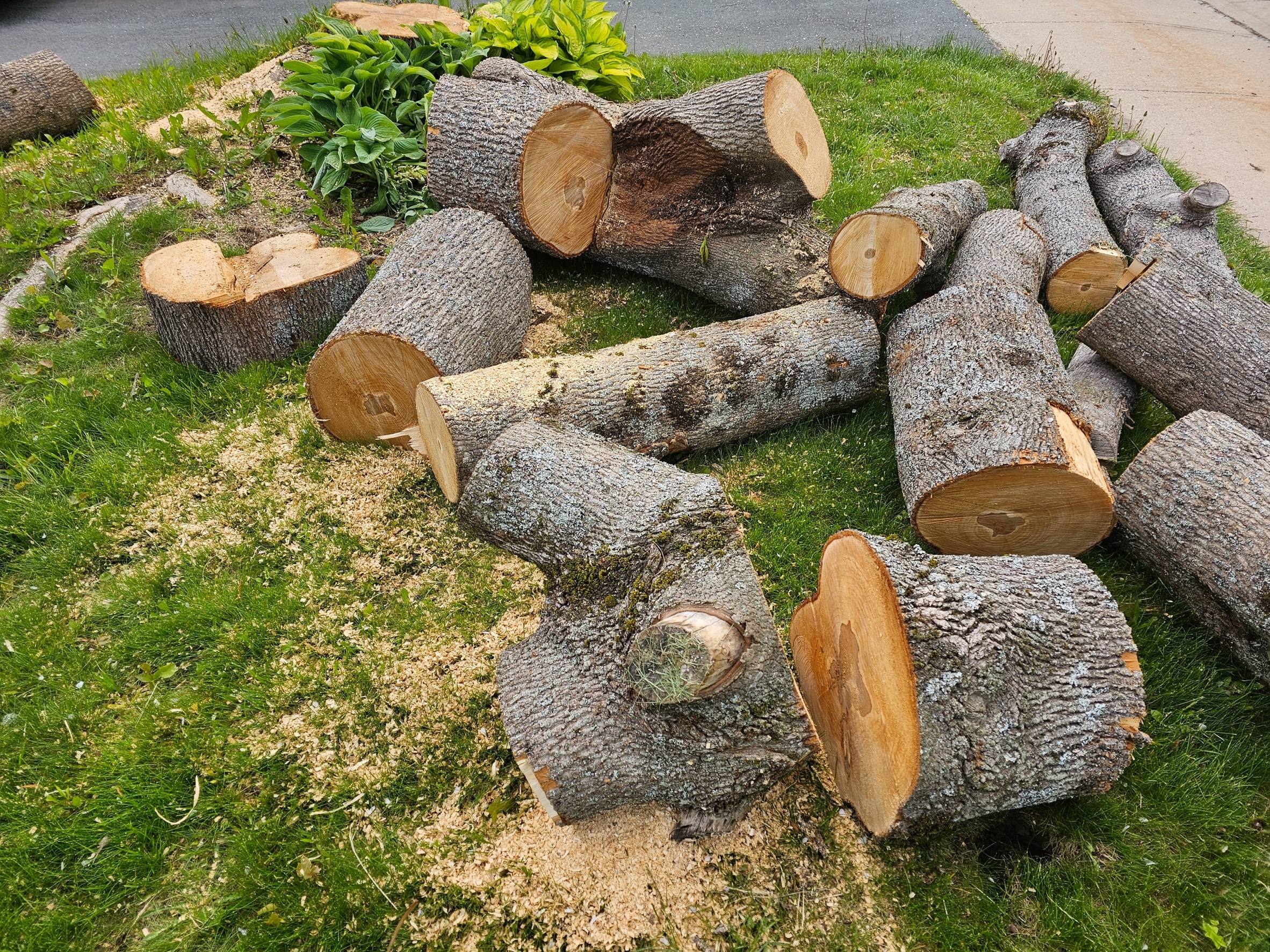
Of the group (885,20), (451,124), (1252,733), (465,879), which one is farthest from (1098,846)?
(885,20)

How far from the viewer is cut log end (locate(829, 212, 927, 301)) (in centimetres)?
401

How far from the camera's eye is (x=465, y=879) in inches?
100

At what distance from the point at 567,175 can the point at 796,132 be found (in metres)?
1.41

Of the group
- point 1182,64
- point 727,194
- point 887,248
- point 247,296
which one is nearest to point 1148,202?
point 887,248

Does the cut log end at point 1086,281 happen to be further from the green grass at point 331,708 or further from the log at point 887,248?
the log at point 887,248

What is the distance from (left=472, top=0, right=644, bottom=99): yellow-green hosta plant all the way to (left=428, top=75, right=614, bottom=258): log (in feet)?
3.75

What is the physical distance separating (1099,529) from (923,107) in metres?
5.25

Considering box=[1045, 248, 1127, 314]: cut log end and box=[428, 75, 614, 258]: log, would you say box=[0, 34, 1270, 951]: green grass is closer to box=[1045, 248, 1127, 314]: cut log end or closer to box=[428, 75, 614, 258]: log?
box=[1045, 248, 1127, 314]: cut log end

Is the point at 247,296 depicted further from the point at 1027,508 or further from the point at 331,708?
the point at 1027,508

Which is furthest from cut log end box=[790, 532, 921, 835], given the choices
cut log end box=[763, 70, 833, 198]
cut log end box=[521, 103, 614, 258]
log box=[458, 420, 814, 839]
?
cut log end box=[521, 103, 614, 258]

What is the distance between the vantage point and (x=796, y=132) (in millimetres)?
4488

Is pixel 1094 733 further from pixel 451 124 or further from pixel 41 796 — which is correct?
pixel 451 124

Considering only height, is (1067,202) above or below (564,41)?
below

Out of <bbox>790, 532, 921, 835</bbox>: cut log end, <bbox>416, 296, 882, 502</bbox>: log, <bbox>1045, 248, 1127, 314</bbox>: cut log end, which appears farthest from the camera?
<bbox>1045, 248, 1127, 314</bbox>: cut log end
